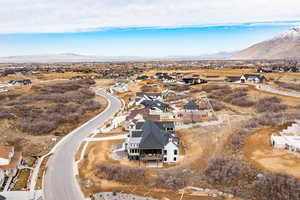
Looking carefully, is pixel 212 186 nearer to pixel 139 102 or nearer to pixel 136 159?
pixel 136 159

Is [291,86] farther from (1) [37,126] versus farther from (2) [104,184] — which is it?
(1) [37,126]

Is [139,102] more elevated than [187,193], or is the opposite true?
[139,102]


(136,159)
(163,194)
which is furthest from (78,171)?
(163,194)

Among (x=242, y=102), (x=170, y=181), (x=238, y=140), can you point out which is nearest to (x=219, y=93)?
(x=242, y=102)

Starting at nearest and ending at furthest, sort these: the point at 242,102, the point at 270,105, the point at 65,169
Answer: the point at 65,169, the point at 270,105, the point at 242,102

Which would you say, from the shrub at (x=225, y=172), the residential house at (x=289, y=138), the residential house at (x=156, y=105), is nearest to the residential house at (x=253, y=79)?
the residential house at (x=156, y=105)

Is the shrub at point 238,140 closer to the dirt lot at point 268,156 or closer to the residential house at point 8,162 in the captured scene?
the dirt lot at point 268,156
